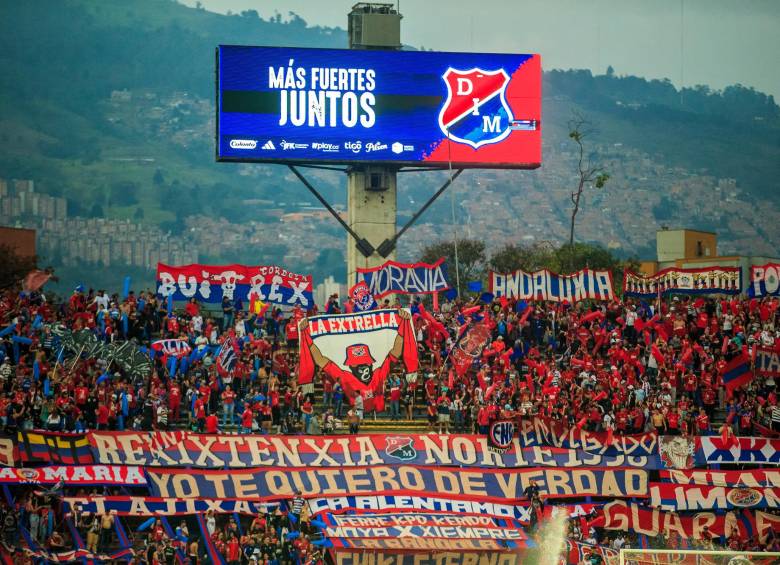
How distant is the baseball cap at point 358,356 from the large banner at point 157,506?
6.02 meters

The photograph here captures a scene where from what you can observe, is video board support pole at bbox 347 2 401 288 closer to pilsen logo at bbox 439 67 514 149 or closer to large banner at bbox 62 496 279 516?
pilsen logo at bbox 439 67 514 149

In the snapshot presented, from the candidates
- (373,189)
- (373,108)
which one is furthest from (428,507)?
(373,108)

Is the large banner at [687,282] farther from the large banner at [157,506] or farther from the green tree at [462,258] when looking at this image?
the green tree at [462,258]

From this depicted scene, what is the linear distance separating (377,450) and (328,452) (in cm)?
142

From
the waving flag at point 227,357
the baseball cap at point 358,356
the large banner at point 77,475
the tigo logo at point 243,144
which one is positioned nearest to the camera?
the large banner at point 77,475

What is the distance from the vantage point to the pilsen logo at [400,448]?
38344 millimetres

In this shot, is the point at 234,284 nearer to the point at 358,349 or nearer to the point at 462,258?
the point at 358,349

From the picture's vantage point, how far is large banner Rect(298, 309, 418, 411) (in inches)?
1609

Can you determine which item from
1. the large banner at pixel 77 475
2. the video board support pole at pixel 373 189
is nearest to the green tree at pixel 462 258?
the video board support pole at pixel 373 189

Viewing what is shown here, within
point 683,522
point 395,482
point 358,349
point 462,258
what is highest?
point 462,258

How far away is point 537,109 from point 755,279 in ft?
34.7

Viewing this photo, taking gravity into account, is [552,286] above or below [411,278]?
below

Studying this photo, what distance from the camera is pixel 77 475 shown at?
36.2m

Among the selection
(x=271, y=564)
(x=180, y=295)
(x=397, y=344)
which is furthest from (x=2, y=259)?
(x=271, y=564)
